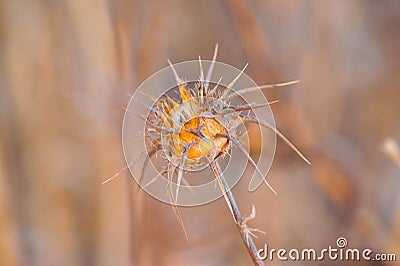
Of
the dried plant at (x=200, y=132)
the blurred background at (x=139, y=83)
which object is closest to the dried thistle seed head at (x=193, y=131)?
the dried plant at (x=200, y=132)

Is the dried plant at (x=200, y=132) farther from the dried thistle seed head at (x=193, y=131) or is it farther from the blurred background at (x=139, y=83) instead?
the blurred background at (x=139, y=83)

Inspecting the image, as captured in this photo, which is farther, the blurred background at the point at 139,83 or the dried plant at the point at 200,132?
the blurred background at the point at 139,83

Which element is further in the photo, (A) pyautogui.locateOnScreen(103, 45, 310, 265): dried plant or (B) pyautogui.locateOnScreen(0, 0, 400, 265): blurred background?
(B) pyautogui.locateOnScreen(0, 0, 400, 265): blurred background

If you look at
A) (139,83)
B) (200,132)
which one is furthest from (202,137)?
(139,83)

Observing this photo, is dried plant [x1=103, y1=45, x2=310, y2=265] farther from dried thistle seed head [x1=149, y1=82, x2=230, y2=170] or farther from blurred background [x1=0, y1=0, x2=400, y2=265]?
blurred background [x1=0, y1=0, x2=400, y2=265]

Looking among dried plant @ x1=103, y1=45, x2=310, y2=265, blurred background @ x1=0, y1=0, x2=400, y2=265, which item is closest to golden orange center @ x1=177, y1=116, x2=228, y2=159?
dried plant @ x1=103, y1=45, x2=310, y2=265

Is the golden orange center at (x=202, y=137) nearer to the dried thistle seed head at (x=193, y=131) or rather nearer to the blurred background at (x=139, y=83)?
the dried thistle seed head at (x=193, y=131)

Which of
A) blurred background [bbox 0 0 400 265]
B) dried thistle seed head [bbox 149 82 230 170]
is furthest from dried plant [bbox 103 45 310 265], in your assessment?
blurred background [bbox 0 0 400 265]

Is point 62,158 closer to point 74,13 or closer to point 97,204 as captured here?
point 97,204
